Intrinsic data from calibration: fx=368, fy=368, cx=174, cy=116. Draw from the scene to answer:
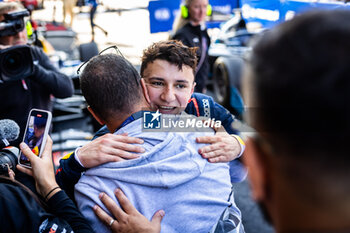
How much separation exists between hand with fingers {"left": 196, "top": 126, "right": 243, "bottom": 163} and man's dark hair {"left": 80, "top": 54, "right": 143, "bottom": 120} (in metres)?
0.31

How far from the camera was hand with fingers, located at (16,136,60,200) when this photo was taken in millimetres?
1287

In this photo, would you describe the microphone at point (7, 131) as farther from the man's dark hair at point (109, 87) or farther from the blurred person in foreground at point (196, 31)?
the blurred person in foreground at point (196, 31)

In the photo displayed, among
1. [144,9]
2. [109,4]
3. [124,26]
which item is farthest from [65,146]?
[109,4]

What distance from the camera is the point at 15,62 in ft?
7.16

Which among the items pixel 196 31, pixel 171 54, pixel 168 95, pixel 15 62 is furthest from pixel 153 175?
pixel 196 31

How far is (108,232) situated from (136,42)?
337 inches

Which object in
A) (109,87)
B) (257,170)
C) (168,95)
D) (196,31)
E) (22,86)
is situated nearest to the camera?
(257,170)

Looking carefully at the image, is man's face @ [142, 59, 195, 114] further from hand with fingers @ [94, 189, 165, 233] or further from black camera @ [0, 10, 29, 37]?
black camera @ [0, 10, 29, 37]

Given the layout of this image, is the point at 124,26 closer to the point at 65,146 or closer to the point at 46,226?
the point at 65,146

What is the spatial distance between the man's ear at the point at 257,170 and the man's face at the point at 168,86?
1148 millimetres

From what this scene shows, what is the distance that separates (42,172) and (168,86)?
0.75m

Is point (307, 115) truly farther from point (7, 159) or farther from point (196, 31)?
point (196, 31)

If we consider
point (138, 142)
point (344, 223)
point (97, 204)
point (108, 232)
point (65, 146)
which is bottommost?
point (65, 146)

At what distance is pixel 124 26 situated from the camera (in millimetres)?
11391
